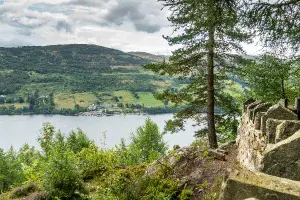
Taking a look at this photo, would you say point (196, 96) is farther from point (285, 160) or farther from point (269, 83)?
point (285, 160)

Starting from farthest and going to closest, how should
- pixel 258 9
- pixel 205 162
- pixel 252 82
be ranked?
pixel 252 82 → pixel 258 9 → pixel 205 162

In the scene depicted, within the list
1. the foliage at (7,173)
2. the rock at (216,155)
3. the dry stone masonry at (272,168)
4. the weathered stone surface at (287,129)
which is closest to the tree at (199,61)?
the rock at (216,155)

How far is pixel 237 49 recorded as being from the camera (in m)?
21.4

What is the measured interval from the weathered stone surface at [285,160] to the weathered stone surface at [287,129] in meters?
0.85

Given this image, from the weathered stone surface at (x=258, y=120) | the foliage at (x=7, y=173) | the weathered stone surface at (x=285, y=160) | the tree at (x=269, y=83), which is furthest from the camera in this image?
the foliage at (x=7, y=173)

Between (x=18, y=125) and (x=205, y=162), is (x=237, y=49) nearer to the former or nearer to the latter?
(x=205, y=162)

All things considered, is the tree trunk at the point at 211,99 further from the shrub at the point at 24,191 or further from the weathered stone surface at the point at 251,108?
the shrub at the point at 24,191

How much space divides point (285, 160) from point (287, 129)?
111 cm

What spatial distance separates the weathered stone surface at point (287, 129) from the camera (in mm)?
6264

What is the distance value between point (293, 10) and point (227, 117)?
12.8 meters

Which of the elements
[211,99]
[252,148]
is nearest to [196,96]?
[211,99]

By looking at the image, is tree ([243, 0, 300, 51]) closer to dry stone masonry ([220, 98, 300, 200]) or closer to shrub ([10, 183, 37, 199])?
dry stone masonry ([220, 98, 300, 200])

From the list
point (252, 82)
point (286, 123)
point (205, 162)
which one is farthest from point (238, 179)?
point (252, 82)

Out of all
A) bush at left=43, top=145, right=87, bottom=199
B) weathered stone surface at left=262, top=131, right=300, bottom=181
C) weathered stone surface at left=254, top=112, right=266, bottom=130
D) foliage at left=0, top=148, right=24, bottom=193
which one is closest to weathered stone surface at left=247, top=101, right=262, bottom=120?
weathered stone surface at left=254, top=112, right=266, bottom=130
